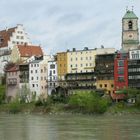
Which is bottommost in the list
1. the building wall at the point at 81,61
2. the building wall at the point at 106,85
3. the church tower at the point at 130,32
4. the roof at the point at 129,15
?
→ the building wall at the point at 106,85

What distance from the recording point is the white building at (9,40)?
157750mm

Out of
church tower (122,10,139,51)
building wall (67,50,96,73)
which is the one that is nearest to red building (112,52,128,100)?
church tower (122,10,139,51)

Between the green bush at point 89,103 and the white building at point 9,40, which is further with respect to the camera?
the white building at point 9,40

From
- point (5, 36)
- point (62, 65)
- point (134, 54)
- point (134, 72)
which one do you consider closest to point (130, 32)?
point (134, 54)

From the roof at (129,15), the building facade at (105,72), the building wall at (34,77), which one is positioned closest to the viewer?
the building facade at (105,72)

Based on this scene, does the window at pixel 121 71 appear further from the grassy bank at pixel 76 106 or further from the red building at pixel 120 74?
the grassy bank at pixel 76 106

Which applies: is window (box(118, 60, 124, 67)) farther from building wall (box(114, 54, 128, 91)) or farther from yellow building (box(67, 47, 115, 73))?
yellow building (box(67, 47, 115, 73))

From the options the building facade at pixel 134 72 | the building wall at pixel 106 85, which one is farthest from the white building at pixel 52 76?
the building facade at pixel 134 72

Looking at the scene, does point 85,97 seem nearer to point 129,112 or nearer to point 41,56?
point 129,112

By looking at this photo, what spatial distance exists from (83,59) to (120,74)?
15.4m

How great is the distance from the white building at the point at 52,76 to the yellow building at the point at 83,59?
12.8ft

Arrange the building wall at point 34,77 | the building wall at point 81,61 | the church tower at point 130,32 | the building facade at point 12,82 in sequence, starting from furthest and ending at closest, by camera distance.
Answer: the building facade at point 12,82 < the building wall at point 34,77 < the church tower at point 130,32 < the building wall at point 81,61

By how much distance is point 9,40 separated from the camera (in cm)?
15825

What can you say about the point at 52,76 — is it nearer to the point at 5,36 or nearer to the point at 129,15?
the point at 129,15
